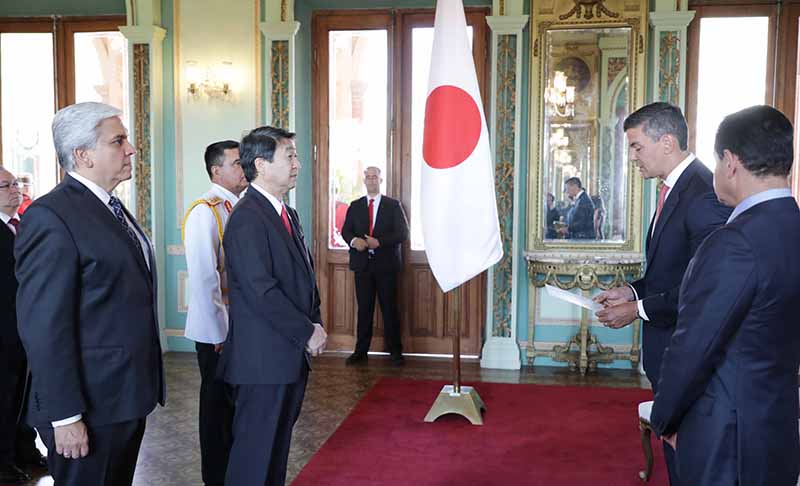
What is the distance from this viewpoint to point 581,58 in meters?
6.40

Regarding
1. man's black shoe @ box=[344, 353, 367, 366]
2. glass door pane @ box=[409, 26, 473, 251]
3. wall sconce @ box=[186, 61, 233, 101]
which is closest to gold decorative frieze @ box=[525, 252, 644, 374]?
glass door pane @ box=[409, 26, 473, 251]

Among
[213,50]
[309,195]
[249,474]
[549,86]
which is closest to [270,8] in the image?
[213,50]

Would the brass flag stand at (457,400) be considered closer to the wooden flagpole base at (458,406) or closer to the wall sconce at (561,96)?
the wooden flagpole base at (458,406)

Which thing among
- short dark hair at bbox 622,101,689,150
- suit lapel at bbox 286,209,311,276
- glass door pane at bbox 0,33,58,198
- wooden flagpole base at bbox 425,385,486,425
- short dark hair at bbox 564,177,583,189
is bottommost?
wooden flagpole base at bbox 425,385,486,425

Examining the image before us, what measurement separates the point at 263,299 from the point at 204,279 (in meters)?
0.75

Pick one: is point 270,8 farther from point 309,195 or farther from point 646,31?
point 646,31

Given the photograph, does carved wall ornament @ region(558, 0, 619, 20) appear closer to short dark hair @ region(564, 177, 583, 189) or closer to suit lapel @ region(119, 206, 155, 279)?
short dark hair @ region(564, 177, 583, 189)

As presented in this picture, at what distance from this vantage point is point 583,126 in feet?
21.1

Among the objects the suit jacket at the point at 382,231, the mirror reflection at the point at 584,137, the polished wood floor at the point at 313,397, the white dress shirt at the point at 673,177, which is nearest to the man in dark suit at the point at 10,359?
the polished wood floor at the point at 313,397

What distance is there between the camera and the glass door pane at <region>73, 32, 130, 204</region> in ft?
23.8

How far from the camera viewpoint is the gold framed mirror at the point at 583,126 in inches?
249

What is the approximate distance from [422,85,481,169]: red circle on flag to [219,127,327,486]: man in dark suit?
1860mm

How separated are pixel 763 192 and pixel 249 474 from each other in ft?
6.76

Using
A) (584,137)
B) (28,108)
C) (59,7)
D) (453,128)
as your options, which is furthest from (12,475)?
(59,7)
